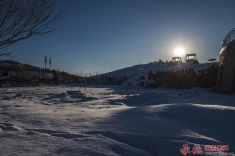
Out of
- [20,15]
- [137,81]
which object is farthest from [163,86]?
[20,15]

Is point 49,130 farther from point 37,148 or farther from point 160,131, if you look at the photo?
point 160,131

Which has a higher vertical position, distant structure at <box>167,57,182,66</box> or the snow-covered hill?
distant structure at <box>167,57,182,66</box>

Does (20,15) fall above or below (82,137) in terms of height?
above

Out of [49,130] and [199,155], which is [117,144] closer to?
[199,155]

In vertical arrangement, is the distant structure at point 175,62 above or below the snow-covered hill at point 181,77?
above

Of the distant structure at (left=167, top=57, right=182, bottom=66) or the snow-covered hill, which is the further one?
the distant structure at (left=167, top=57, right=182, bottom=66)

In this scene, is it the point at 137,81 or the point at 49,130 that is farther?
the point at 137,81

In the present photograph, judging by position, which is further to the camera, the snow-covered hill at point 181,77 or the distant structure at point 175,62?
the distant structure at point 175,62

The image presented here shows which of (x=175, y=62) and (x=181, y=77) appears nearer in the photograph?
(x=181, y=77)

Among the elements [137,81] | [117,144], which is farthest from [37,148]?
[137,81]

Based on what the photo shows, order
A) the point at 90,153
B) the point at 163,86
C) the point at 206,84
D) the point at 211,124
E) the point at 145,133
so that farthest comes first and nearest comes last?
1. the point at 163,86
2. the point at 206,84
3. the point at 211,124
4. the point at 145,133
5. the point at 90,153

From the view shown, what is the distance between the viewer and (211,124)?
2275 millimetres

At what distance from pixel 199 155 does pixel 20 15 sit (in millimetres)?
5102

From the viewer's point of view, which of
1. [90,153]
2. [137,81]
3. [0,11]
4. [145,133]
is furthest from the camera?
[137,81]
